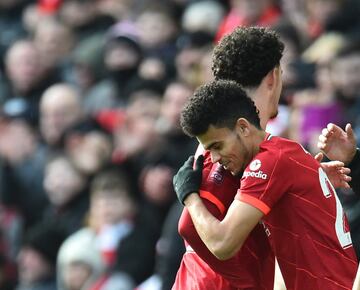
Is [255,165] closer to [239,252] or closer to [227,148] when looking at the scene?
[227,148]

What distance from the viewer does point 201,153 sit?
5938 mm

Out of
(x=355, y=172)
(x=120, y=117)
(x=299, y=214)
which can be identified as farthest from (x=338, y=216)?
(x=120, y=117)

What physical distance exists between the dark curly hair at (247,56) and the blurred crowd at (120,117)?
1823 millimetres

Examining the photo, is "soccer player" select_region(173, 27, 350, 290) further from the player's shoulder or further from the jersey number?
the jersey number

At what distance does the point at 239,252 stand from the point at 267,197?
0.41 meters

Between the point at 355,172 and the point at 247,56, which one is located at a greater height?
the point at 247,56

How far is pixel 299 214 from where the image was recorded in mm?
5648

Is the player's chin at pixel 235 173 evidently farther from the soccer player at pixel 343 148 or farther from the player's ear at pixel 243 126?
the soccer player at pixel 343 148

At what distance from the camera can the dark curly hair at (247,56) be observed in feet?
19.4

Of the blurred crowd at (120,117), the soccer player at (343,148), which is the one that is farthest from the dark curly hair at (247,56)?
the blurred crowd at (120,117)

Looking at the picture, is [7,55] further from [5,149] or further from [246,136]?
[246,136]

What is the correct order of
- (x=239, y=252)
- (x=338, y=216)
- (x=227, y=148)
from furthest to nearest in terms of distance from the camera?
(x=239, y=252) → (x=338, y=216) → (x=227, y=148)

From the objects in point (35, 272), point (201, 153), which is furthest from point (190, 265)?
point (35, 272)

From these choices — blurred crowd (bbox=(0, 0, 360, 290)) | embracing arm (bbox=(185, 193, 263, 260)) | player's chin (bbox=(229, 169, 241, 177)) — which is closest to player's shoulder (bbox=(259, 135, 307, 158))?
player's chin (bbox=(229, 169, 241, 177))
